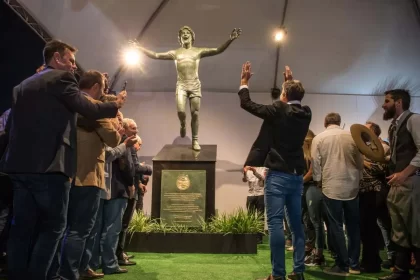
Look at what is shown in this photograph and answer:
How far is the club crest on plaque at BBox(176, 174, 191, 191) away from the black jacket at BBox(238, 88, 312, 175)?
2.00 m

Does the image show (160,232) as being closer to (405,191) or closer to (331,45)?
(405,191)

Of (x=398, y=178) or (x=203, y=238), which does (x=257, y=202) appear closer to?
(x=203, y=238)

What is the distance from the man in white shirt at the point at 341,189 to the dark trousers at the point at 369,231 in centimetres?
15

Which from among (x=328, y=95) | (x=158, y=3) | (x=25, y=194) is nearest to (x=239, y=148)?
(x=328, y=95)

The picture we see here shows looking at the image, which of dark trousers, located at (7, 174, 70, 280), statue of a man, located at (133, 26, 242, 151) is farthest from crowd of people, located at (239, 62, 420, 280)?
statue of a man, located at (133, 26, 242, 151)

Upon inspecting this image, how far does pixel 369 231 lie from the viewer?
359cm

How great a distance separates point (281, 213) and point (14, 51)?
4914 millimetres

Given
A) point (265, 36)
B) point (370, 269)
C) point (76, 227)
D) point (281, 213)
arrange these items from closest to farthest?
point (76, 227) < point (281, 213) < point (370, 269) < point (265, 36)

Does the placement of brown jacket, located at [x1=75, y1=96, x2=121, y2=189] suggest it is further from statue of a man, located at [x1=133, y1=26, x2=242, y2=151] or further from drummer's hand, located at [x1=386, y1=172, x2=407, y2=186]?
statue of a man, located at [x1=133, y1=26, x2=242, y2=151]

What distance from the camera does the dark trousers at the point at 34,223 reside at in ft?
A: 6.11

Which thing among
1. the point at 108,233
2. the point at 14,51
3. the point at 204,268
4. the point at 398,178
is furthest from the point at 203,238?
the point at 14,51

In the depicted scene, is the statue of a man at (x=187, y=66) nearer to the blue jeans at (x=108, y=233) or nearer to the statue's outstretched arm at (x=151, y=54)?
the statue's outstretched arm at (x=151, y=54)

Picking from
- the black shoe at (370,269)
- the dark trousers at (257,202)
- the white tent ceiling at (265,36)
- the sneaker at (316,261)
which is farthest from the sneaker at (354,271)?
the white tent ceiling at (265,36)

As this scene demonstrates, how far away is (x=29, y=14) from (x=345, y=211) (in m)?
4.87
